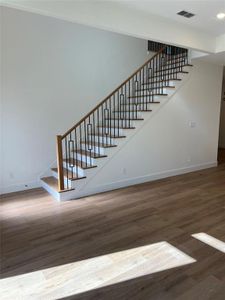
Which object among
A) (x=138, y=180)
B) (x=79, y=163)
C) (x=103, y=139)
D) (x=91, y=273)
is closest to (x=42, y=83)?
(x=103, y=139)

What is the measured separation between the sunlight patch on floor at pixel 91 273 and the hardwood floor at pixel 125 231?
0.22 ft

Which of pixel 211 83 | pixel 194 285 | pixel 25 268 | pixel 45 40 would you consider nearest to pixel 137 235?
pixel 194 285

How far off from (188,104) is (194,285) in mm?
4346

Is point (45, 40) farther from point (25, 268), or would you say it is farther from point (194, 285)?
point (194, 285)

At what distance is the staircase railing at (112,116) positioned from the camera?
15.1ft

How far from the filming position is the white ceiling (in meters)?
3.26

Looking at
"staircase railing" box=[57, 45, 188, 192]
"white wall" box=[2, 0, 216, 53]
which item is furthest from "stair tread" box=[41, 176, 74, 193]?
"white wall" box=[2, 0, 216, 53]

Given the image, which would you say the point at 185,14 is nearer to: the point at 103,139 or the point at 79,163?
the point at 103,139

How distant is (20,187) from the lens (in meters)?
4.72

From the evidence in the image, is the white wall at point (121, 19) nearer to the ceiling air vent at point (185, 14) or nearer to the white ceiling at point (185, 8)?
the white ceiling at point (185, 8)

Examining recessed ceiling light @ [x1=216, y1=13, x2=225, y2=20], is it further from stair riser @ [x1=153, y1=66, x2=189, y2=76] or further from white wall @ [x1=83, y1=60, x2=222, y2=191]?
white wall @ [x1=83, y1=60, x2=222, y2=191]

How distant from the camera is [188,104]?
5.59m

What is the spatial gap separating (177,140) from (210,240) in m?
3.10

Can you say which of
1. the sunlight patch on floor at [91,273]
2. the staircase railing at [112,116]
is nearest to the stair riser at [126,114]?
the staircase railing at [112,116]
